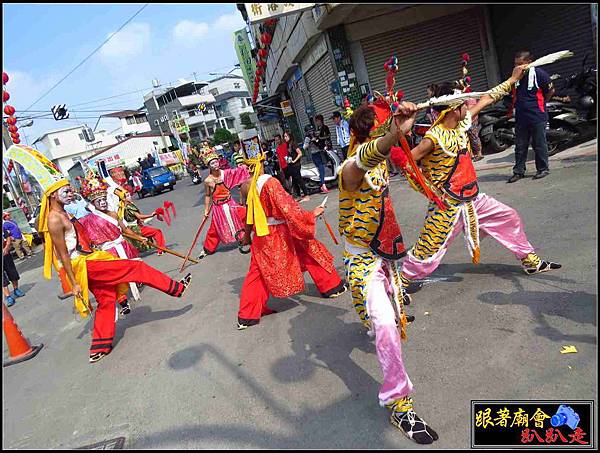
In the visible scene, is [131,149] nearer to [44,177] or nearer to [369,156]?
[44,177]

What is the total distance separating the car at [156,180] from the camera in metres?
24.7

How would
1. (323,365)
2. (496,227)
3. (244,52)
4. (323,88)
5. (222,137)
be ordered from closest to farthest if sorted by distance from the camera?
(323,365), (496,227), (323,88), (244,52), (222,137)

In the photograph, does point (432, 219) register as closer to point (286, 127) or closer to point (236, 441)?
point (236, 441)

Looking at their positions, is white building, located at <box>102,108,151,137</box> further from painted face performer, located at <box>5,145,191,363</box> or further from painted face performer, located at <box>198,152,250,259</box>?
painted face performer, located at <box>5,145,191,363</box>

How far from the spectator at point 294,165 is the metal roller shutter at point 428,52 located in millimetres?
3019

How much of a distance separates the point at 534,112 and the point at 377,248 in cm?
475

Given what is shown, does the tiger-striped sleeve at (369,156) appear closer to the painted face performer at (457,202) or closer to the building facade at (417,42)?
the painted face performer at (457,202)

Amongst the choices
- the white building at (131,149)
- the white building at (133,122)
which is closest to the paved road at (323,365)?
the white building at (131,149)

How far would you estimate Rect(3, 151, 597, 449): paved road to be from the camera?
258cm

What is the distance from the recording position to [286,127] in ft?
76.9

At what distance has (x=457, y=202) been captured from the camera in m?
3.51

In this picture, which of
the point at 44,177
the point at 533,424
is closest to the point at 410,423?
the point at 533,424

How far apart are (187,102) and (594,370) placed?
61.8 metres

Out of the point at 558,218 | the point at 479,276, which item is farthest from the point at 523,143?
the point at 479,276
